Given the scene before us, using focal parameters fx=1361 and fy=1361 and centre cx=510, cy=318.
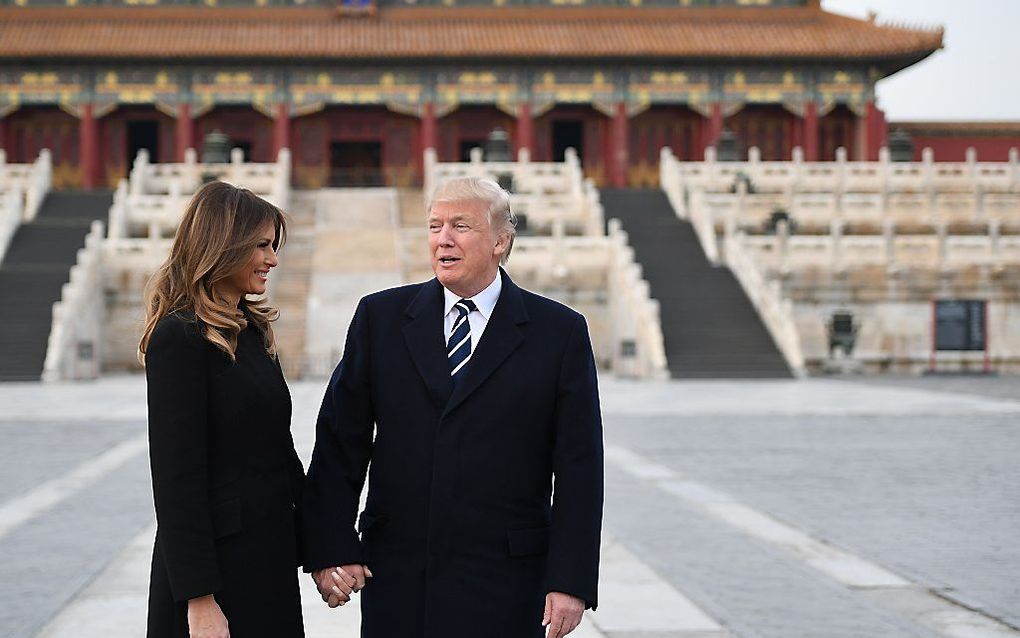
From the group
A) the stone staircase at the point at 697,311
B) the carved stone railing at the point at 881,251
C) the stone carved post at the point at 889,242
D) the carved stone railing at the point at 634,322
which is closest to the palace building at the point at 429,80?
the stone staircase at the point at 697,311

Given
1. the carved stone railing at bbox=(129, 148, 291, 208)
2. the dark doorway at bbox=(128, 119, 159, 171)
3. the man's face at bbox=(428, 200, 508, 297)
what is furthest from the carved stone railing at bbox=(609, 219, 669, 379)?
the dark doorway at bbox=(128, 119, 159, 171)

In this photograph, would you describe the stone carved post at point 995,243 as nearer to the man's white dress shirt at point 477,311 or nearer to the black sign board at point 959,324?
the black sign board at point 959,324

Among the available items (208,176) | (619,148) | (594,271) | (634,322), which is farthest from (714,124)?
(634,322)

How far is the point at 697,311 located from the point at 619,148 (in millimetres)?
17880

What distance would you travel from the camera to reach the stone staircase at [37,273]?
25.5m

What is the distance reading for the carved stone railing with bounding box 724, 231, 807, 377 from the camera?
25.9 metres

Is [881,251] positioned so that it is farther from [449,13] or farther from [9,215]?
[449,13]

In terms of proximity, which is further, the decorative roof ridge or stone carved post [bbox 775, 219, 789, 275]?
the decorative roof ridge

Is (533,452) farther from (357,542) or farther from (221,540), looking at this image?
(221,540)

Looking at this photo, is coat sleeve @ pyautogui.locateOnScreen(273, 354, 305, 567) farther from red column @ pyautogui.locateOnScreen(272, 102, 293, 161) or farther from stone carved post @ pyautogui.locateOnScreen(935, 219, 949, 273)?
red column @ pyautogui.locateOnScreen(272, 102, 293, 161)

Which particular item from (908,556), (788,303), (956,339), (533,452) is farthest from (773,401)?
(533,452)

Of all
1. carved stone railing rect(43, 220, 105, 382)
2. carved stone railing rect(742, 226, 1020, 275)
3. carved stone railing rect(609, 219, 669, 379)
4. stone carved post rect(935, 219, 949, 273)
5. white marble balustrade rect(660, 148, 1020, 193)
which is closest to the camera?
carved stone railing rect(43, 220, 105, 382)

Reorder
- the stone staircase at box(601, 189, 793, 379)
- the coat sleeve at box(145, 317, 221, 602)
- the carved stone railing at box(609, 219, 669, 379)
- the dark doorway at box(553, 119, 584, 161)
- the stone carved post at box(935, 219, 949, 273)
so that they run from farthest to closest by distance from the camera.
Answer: the dark doorway at box(553, 119, 584, 161) → the stone carved post at box(935, 219, 949, 273) → the stone staircase at box(601, 189, 793, 379) → the carved stone railing at box(609, 219, 669, 379) → the coat sleeve at box(145, 317, 221, 602)

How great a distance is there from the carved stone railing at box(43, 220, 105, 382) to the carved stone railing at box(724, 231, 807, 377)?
13.1 meters
